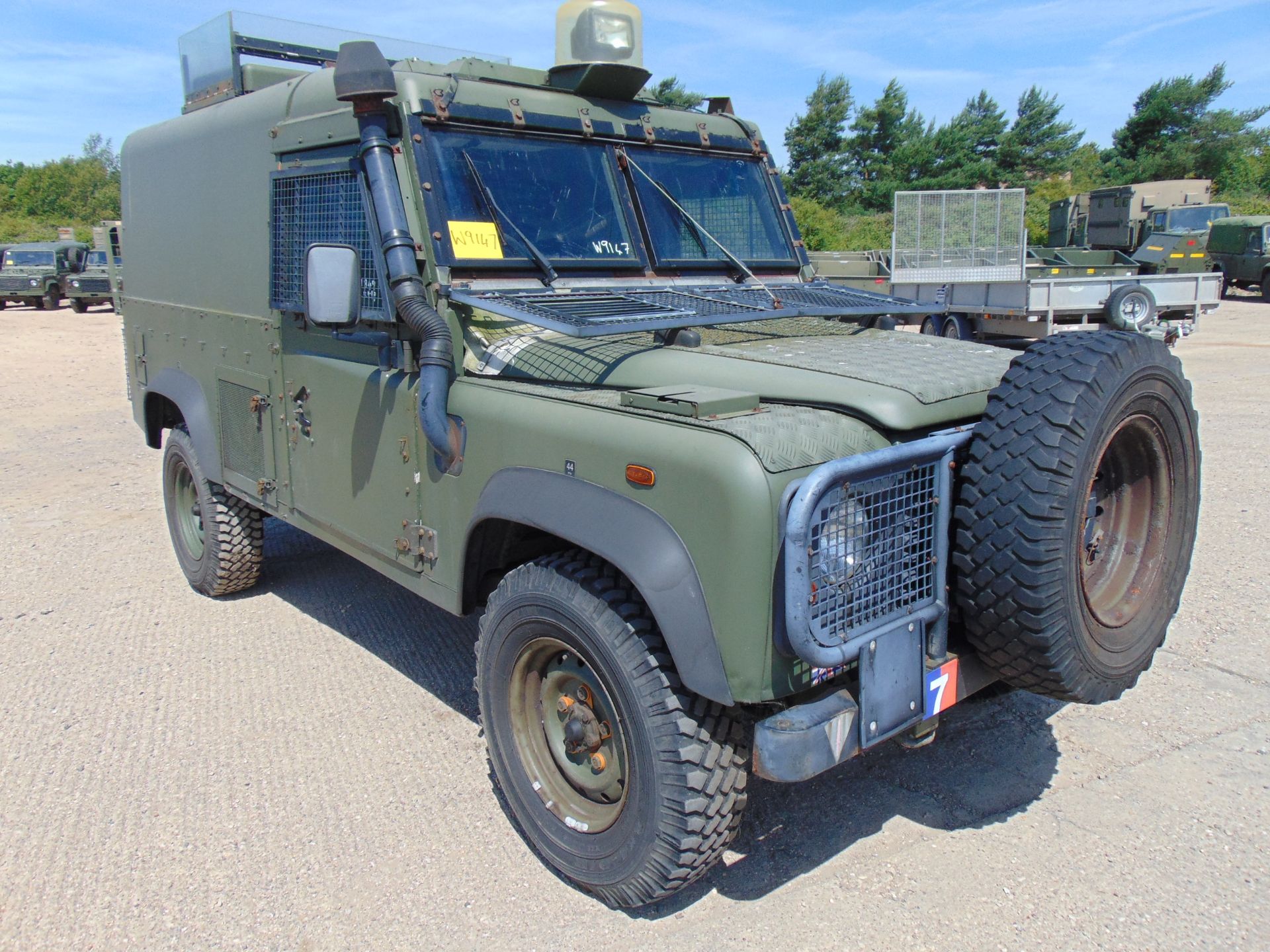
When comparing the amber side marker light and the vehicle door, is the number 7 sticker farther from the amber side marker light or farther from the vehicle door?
the vehicle door

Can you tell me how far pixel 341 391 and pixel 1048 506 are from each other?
2.49m

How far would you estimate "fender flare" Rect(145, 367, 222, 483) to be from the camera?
4832mm

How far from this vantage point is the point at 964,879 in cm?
287

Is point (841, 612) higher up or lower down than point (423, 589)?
higher up

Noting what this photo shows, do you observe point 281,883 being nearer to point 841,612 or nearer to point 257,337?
point 841,612

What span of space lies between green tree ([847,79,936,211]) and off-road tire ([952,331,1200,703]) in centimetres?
4493

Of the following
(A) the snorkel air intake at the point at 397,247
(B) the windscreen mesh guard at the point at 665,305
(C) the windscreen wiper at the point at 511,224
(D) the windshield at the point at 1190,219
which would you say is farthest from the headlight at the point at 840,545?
(D) the windshield at the point at 1190,219

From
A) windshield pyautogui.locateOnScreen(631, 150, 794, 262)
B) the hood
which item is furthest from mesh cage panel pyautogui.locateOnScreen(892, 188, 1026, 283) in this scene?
the hood

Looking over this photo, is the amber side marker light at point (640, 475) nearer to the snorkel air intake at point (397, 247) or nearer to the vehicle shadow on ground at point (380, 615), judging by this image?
the snorkel air intake at point (397, 247)

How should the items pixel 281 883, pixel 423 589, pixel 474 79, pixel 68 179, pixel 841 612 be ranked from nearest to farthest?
pixel 841 612 → pixel 281 883 → pixel 423 589 → pixel 474 79 → pixel 68 179

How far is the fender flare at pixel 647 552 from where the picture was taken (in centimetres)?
231

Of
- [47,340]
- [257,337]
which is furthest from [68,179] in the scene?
[257,337]

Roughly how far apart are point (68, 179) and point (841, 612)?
75.4 m

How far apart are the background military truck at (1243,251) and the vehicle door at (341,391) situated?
25775mm
